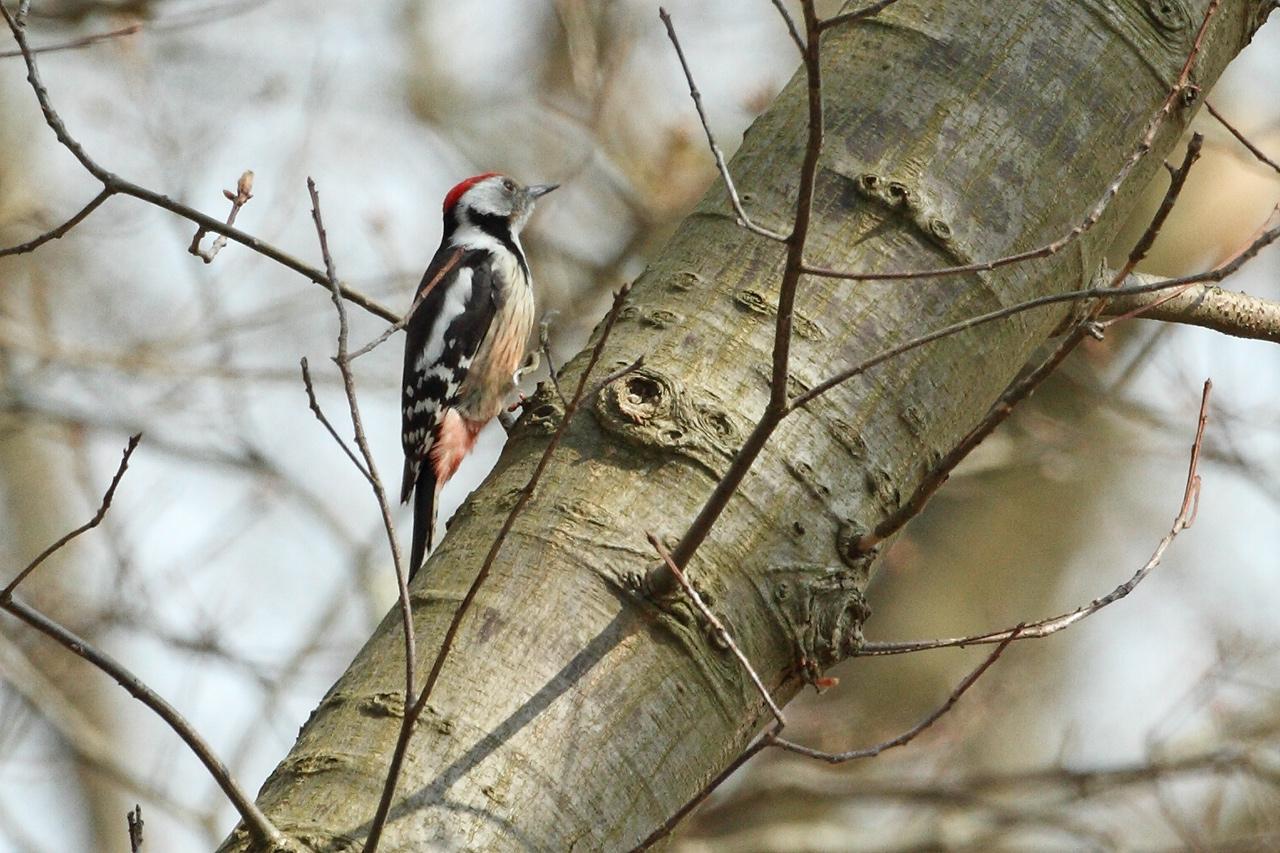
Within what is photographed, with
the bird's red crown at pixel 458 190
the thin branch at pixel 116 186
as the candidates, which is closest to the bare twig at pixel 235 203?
the thin branch at pixel 116 186

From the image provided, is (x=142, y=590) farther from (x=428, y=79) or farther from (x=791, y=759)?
(x=428, y=79)

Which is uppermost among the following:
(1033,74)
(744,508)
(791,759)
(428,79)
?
(428,79)

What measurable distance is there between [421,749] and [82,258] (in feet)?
28.8

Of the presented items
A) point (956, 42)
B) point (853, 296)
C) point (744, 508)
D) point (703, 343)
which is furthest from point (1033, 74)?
point (744, 508)

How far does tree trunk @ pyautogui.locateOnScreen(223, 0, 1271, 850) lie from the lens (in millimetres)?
2082

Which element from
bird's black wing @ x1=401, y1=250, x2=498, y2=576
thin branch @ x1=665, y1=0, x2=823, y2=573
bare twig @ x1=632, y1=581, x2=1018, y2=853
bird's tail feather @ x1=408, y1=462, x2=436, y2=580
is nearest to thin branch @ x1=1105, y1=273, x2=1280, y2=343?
bare twig @ x1=632, y1=581, x2=1018, y2=853

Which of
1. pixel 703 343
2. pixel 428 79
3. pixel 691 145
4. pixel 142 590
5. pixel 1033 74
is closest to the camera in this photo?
pixel 703 343

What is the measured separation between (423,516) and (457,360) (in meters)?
Answer: 0.68

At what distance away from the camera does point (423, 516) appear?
16.6 ft

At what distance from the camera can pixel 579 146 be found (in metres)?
8.45

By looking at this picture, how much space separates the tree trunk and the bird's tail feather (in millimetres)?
2145

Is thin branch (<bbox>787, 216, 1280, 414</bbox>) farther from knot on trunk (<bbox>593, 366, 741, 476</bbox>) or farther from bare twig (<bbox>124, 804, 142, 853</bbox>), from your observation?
bare twig (<bbox>124, 804, 142, 853</bbox>)

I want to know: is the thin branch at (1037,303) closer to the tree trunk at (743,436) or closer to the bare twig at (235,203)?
the tree trunk at (743,436)

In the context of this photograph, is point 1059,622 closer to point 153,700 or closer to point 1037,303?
point 1037,303
